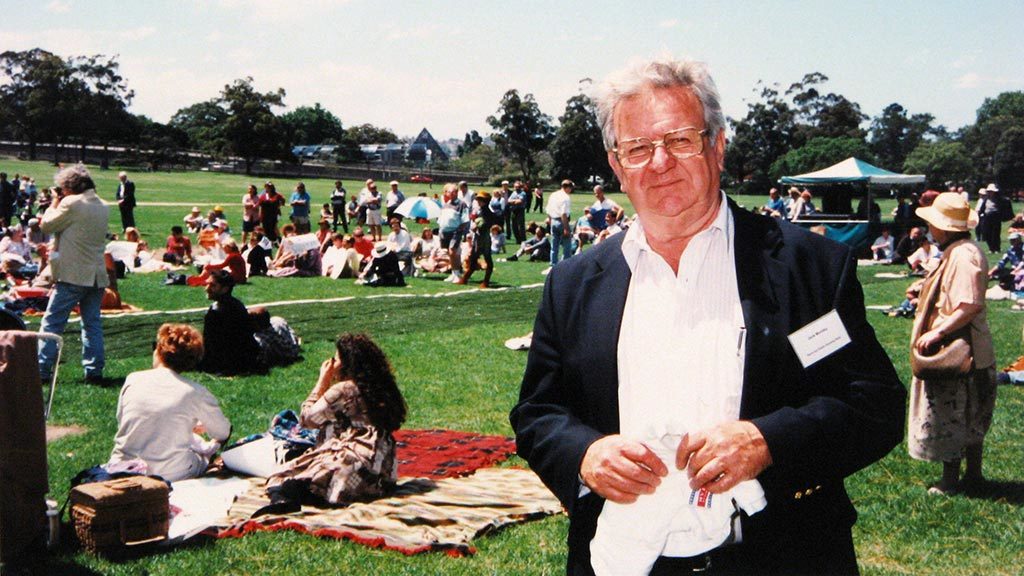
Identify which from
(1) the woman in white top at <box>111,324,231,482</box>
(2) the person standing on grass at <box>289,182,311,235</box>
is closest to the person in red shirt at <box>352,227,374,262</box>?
(2) the person standing on grass at <box>289,182,311,235</box>

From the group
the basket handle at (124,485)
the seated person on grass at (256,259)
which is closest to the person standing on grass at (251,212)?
the seated person on grass at (256,259)

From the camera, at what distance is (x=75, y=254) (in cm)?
951

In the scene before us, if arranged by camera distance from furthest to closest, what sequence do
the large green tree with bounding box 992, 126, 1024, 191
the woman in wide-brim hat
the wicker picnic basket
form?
1. the large green tree with bounding box 992, 126, 1024, 191
2. the woman in wide-brim hat
3. the wicker picnic basket

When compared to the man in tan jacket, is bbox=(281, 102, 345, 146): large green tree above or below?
above

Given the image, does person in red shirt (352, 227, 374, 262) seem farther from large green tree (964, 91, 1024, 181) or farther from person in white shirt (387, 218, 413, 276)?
large green tree (964, 91, 1024, 181)

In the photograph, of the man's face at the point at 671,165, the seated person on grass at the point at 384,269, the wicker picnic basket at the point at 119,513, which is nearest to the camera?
the man's face at the point at 671,165

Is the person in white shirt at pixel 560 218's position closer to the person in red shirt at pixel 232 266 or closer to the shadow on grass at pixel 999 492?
the person in red shirt at pixel 232 266

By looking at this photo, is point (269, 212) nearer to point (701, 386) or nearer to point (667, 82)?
point (667, 82)

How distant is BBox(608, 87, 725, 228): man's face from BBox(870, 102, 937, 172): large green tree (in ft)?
392

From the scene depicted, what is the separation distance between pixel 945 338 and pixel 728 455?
4.79 m

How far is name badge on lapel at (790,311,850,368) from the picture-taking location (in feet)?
6.51

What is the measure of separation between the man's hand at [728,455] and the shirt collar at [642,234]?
44 cm

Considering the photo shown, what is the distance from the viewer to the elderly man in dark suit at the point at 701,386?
2000 mm

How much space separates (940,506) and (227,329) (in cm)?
758
